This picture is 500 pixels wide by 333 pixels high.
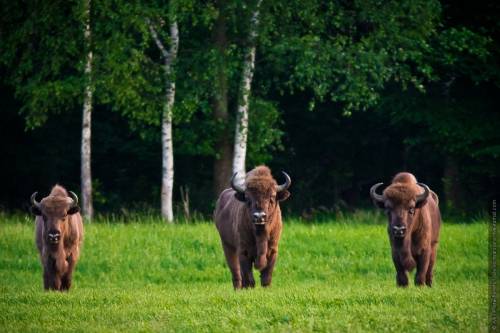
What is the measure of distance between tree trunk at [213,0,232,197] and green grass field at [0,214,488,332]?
556 centimetres

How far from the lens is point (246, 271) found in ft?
56.1

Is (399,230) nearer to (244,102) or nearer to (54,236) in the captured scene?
(54,236)

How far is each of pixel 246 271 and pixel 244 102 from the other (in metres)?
12.2

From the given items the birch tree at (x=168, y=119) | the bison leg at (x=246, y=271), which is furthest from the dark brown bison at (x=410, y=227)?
the birch tree at (x=168, y=119)

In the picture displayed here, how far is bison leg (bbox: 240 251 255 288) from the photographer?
1709cm

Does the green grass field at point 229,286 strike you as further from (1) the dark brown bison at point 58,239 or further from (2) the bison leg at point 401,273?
(2) the bison leg at point 401,273

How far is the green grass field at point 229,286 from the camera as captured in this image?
1317 centimetres

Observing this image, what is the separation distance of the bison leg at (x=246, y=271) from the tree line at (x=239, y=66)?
1093 centimetres

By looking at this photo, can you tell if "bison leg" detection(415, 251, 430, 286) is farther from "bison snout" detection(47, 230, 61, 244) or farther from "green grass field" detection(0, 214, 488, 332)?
"bison snout" detection(47, 230, 61, 244)

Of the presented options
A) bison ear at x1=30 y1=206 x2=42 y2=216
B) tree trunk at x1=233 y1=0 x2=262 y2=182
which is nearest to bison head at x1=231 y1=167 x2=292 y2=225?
bison ear at x1=30 y1=206 x2=42 y2=216

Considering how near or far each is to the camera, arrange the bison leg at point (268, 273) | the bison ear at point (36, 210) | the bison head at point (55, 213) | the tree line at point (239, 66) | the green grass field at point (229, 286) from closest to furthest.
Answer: the green grass field at point (229, 286)
the bison leg at point (268, 273)
the bison head at point (55, 213)
the bison ear at point (36, 210)
the tree line at point (239, 66)

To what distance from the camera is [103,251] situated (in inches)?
923

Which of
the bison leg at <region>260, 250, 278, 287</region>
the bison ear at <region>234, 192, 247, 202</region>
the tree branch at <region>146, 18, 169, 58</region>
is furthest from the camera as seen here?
the tree branch at <region>146, 18, 169, 58</region>

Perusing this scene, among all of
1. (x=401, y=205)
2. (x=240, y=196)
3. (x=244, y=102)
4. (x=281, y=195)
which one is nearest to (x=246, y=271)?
(x=240, y=196)
